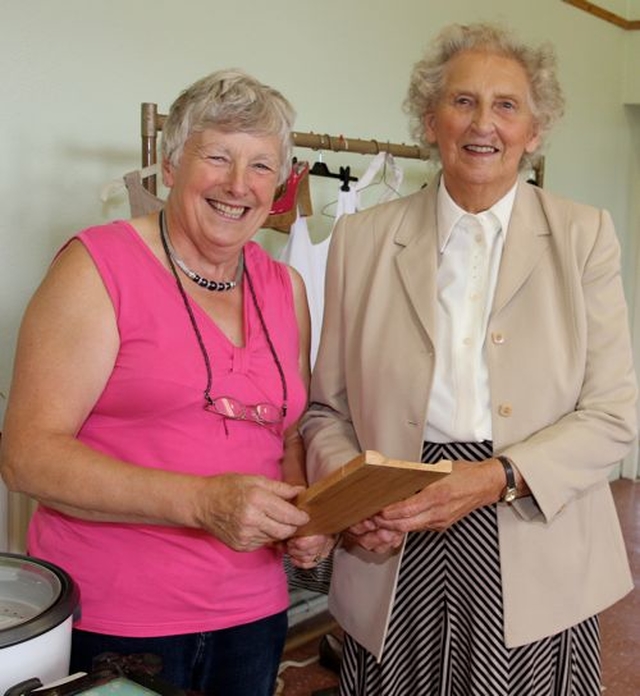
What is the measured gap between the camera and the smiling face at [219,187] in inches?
52.9

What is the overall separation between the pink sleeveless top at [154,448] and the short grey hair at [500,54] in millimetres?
595

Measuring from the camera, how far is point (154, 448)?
127 cm

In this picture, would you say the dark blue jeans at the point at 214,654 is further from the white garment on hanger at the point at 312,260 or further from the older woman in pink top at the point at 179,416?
the white garment on hanger at the point at 312,260

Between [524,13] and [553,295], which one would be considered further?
[524,13]

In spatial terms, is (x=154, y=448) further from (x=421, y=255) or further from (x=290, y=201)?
(x=290, y=201)

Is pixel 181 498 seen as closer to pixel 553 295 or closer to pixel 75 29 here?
pixel 553 295

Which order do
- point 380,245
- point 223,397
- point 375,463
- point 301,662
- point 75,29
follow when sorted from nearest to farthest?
point 375,463
point 223,397
point 380,245
point 75,29
point 301,662

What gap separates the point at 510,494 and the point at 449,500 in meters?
0.12

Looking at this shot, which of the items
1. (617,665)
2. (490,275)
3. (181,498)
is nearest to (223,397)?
(181,498)

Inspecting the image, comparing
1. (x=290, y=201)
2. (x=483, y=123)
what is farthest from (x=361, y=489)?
(x=290, y=201)

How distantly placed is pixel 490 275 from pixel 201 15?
168 centimetres

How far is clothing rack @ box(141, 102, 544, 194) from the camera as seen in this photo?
2129 millimetres

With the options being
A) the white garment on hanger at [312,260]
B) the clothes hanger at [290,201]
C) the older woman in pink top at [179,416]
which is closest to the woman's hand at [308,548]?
the older woman in pink top at [179,416]

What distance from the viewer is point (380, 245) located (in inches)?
62.2
